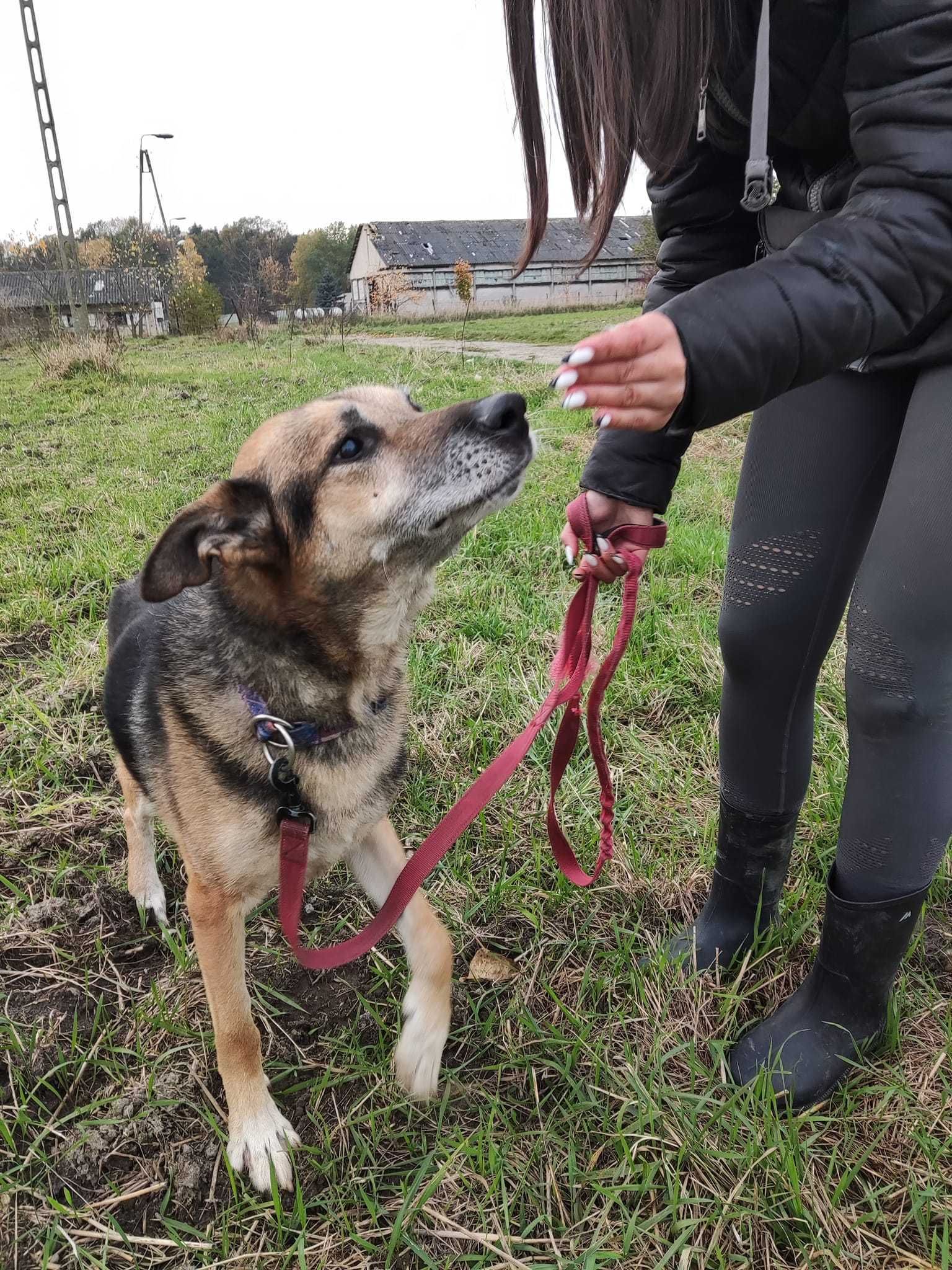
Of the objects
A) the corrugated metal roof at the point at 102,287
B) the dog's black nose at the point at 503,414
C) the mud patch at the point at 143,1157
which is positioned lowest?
the mud patch at the point at 143,1157

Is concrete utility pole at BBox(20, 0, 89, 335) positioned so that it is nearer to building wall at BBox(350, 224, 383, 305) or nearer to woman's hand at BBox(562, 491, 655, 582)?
woman's hand at BBox(562, 491, 655, 582)

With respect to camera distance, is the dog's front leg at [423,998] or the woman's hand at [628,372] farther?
the dog's front leg at [423,998]

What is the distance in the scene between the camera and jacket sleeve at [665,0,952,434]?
3.96 feet

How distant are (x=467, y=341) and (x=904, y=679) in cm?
1790

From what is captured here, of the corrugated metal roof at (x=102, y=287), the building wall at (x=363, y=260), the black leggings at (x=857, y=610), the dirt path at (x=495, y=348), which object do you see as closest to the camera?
the black leggings at (x=857, y=610)

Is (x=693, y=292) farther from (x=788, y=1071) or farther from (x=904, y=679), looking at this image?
(x=788, y=1071)

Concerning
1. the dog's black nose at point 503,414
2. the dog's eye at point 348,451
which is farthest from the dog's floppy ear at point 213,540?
the dog's black nose at point 503,414

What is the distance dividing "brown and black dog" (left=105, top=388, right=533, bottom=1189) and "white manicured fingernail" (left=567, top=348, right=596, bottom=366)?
2.54 feet

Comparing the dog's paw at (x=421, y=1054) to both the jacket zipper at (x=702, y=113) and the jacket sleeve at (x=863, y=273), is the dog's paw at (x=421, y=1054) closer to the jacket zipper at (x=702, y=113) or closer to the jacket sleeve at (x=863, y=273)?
the jacket sleeve at (x=863, y=273)

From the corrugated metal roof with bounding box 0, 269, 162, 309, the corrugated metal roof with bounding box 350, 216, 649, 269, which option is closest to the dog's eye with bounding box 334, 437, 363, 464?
the corrugated metal roof with bounding box 0, 269, 162, 309

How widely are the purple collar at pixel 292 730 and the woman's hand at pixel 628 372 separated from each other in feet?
3.45

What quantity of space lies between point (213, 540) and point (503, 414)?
737mm

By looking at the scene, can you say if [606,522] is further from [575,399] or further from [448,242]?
[448,242]

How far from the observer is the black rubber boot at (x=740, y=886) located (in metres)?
2.13
